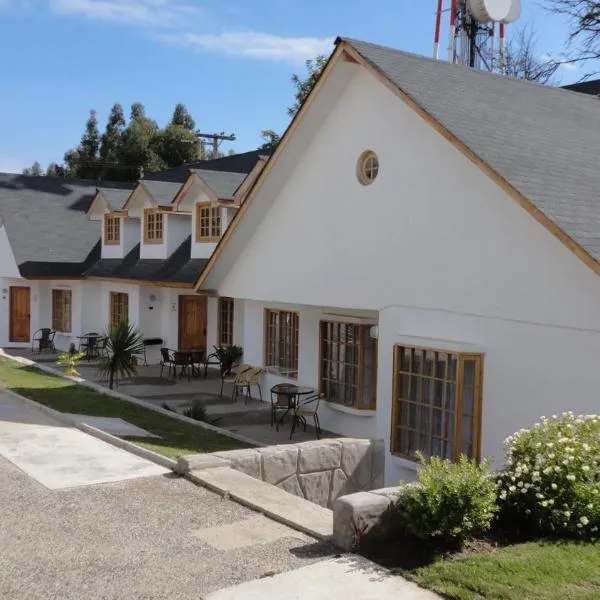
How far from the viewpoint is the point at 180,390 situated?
18.2 meters

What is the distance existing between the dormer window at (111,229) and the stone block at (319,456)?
1694cm

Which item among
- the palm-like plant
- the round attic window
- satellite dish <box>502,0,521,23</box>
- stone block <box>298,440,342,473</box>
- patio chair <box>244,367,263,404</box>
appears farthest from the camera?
satellite dish <box>502,0,521,23</box>

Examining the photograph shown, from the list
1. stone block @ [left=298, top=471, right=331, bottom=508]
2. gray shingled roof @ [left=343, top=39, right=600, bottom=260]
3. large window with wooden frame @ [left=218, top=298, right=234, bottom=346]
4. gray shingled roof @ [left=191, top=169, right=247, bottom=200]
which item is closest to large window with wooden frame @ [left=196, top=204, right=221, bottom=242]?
gray shingled roof @ [left=191, top=169, right=247, bottom=200]

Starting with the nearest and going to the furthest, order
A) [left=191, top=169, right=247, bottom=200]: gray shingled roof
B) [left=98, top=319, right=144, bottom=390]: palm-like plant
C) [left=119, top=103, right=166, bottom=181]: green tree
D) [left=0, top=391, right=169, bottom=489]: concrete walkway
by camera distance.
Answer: [left=0, top=391, right=169, bottom=489]: concrete walkway → [left=98, top=319, right=144, bottom=390]: palm-like plant → [left=191, top=169, right=247, bottom=200]: gray shingled roof → [left=119, top=103, right=166, bottom=181]: green tree

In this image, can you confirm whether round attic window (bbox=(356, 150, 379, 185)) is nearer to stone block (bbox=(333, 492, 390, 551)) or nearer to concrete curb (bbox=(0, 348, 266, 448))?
concrete curb (bbox=(0, 348, 266, 448))

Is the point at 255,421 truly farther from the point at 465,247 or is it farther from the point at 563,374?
the point at 563,374

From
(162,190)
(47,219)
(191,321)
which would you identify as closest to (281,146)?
(162,190)

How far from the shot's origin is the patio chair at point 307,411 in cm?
1398

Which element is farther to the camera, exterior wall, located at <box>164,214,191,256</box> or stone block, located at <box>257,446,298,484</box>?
exterior wall, located at <box>164,214,191,256</box>

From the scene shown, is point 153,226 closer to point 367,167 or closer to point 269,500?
point 367,167

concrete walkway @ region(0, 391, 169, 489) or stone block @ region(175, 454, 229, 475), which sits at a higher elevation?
stone block @ region(175, 454, 229, 475)

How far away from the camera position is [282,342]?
16.7 metres

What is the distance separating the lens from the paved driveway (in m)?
5.78

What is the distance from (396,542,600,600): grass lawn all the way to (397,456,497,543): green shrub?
0.23m
